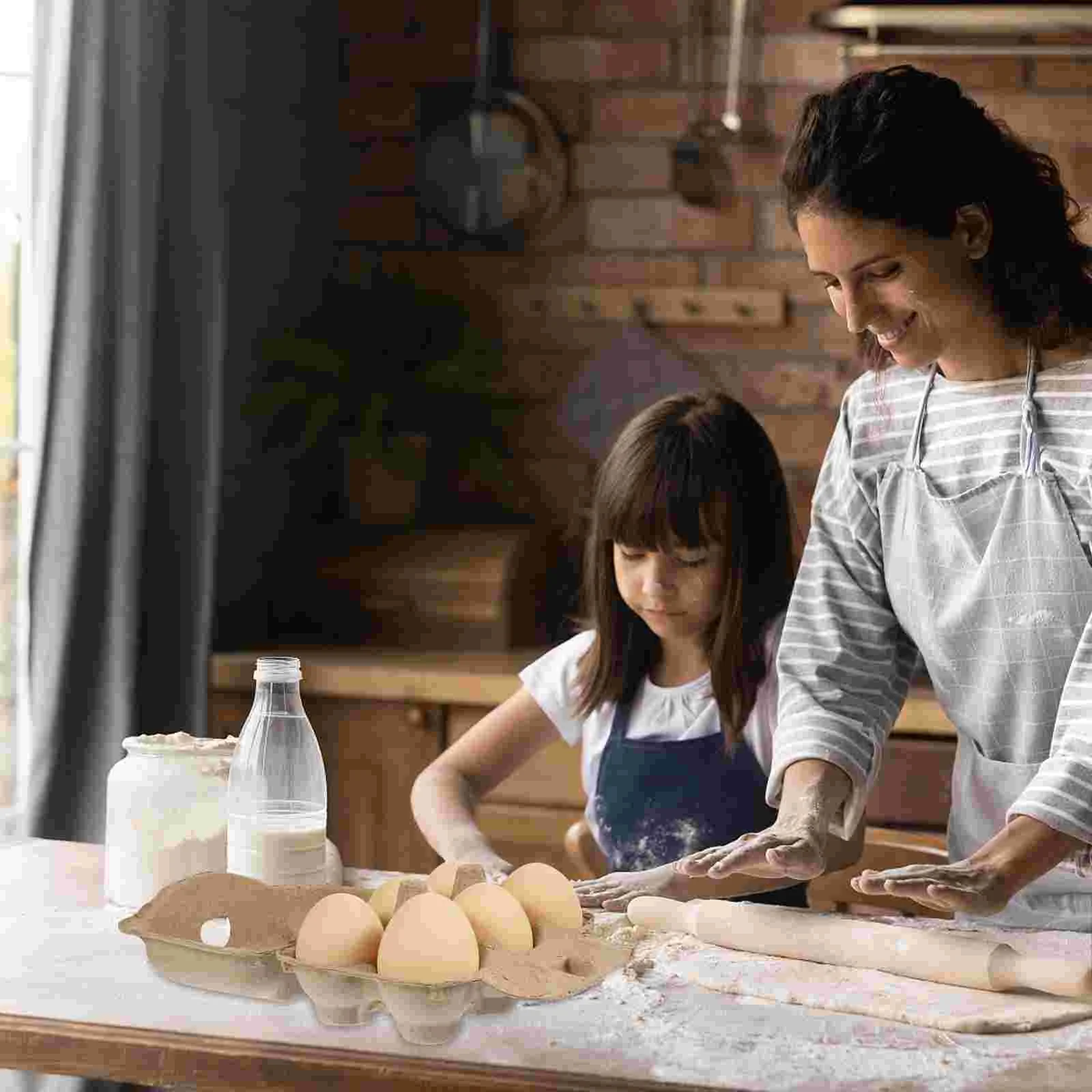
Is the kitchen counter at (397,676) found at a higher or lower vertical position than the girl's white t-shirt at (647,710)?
lower

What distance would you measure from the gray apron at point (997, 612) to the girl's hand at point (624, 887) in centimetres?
32

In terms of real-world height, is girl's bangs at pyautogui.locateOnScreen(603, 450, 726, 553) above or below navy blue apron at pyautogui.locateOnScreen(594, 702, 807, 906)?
above

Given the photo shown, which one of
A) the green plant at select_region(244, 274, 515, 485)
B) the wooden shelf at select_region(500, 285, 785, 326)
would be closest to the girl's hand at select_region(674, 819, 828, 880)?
the green plant at select_region(244, 274, 515, 485)

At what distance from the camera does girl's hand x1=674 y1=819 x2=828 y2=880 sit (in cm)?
124

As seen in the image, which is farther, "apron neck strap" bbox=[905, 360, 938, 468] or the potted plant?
the potted plant

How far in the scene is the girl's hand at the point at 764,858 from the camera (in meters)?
1.24

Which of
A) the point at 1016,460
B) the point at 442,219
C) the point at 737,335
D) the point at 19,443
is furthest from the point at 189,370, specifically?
the point at 1016,460

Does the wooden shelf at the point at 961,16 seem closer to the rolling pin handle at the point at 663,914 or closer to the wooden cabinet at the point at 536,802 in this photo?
the wooden cabinet at the point at 536,802

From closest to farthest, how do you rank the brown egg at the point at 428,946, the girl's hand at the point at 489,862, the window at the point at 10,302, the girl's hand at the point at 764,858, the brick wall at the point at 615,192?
the brown egg at the point at 428,946, the girl's hand at the point at 764,858, the girl's hand at the point at 489,862, the window at the point at 10,302, the brick wall at the point at 615,192

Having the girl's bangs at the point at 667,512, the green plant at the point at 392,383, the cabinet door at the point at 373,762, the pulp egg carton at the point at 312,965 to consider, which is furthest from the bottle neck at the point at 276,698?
the green plant at the point at 392,383

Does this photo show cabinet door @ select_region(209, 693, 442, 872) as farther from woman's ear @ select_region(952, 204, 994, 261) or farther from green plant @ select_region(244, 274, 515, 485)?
woman's ear @ select_region(952, 204, 994, 261)

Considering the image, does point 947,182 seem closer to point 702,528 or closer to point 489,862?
point 702,528

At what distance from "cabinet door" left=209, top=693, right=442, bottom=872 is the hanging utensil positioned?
1.13 meters

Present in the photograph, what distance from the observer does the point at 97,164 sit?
7.50 feet
